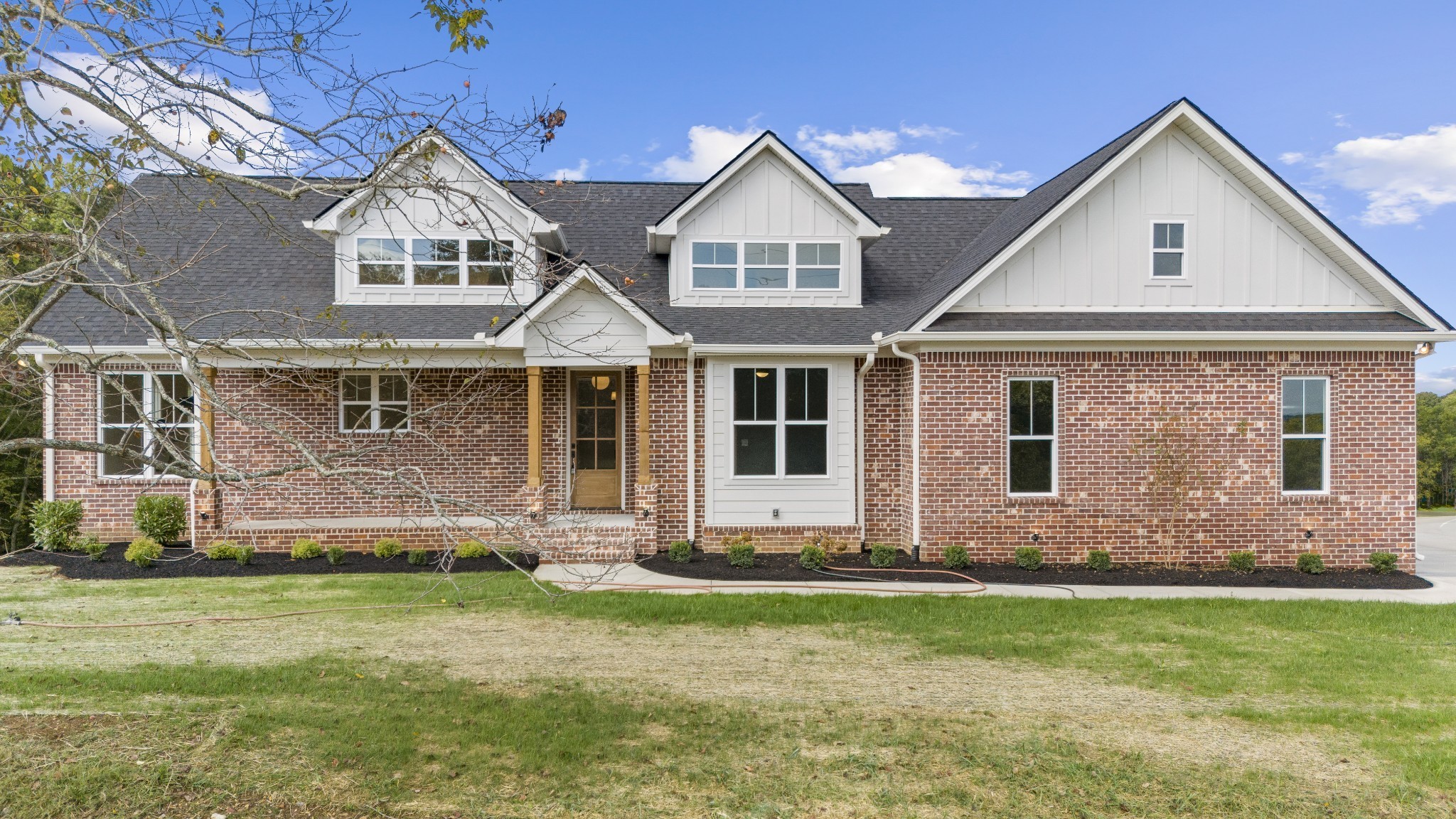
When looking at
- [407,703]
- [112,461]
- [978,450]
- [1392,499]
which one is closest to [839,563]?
[978,450]

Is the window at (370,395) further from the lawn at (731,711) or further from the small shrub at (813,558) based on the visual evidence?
the small shrub at (813,558)

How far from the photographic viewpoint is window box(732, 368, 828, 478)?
12.3 metres

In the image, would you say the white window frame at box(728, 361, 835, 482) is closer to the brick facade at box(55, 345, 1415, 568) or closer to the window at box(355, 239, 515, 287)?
the brick facade at box(55, 345, 1415, 568)

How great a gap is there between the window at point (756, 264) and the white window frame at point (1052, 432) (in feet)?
11.1

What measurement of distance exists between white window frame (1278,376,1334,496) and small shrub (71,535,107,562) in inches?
643

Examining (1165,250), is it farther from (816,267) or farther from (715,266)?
(715,266)

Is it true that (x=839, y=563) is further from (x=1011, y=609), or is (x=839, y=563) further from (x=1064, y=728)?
(x=1064, y=728)

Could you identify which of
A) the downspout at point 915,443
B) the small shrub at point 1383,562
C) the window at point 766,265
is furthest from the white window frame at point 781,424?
the small shrub at point 1383,562

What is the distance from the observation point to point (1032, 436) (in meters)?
11.6

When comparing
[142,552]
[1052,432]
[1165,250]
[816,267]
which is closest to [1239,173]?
[1165,250]

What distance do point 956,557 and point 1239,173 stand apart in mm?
6656

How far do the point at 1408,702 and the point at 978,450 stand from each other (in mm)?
5714

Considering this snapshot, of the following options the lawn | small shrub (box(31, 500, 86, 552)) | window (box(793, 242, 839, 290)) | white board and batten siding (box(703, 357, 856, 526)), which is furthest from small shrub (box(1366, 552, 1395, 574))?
small shrub (box(31, 500, 86, 552))

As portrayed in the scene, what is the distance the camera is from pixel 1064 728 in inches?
222
